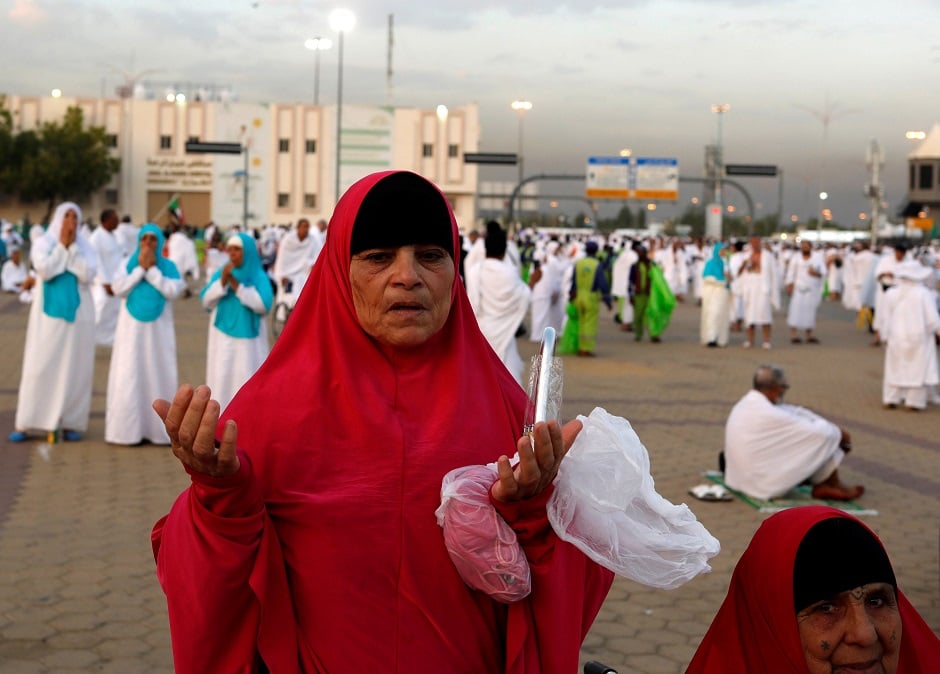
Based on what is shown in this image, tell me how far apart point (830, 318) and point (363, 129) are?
124 feet

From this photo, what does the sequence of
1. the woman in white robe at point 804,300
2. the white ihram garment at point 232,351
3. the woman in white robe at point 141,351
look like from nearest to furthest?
the white ihram garment at point 232,351, the woman in white robe at point 141,351, the woman in white robe at point 804,300

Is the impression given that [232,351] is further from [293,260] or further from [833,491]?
[293,260]

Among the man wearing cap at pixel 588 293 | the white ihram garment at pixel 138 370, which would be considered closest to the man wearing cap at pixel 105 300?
the man wearing cap at pixel 588 293

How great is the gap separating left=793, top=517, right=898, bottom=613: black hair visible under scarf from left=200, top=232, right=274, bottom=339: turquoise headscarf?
22.8 ft

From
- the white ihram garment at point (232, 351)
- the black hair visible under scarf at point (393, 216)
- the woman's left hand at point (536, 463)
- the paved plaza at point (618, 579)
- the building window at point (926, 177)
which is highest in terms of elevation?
the building window at point (926, 177)

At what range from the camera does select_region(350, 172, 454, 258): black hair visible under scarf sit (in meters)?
2.12

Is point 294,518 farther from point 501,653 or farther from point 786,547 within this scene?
point 786,547

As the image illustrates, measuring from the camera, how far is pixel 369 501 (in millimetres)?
2016

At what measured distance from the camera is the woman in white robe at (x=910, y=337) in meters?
12.2

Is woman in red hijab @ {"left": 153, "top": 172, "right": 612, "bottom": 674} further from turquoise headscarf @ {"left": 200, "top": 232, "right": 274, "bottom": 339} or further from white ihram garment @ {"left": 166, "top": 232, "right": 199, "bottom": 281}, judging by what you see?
white ihram garment @ {"left": 166, "top": 232, "right": 199, "bottom": 281}

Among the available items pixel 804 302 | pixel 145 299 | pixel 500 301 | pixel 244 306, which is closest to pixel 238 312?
pixel 244 306

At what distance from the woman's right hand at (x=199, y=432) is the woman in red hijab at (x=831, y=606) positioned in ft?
3.69

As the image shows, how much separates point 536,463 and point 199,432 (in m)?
0.50

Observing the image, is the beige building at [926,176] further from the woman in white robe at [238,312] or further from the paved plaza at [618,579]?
the woman in white robe at [238,312]
